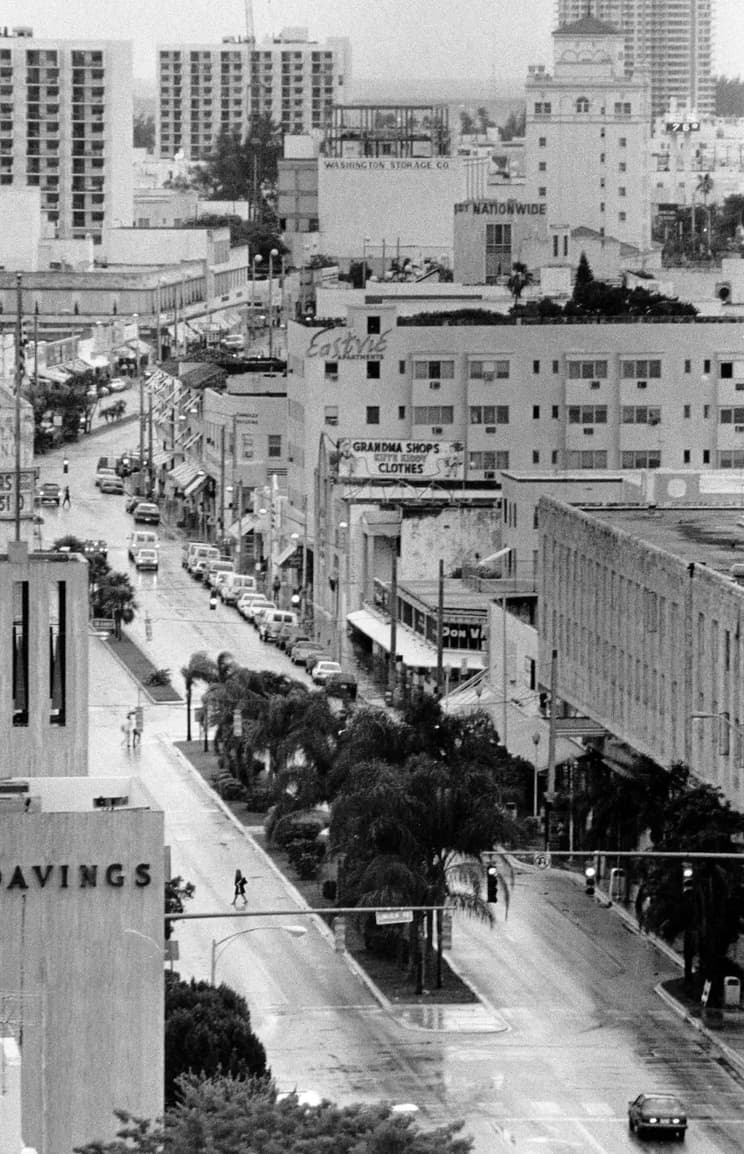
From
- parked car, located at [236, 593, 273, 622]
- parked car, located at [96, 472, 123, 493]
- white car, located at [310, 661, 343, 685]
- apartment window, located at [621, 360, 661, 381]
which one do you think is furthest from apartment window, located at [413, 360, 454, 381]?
parked car, located at [96, 472, 123, 493]

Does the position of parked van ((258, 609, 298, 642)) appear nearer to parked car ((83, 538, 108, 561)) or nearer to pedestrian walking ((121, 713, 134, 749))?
parked car ((83, 538, 108, 561))

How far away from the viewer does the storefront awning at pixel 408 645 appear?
104m

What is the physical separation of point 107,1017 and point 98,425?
145m

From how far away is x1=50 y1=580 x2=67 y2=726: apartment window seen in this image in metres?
50.3

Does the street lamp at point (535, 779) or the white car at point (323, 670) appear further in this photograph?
the white car at point (323, 670)

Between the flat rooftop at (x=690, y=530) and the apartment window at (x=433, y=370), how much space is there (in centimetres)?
3303

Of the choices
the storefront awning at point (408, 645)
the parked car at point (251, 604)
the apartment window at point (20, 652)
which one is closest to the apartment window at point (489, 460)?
the parked car at point (251, 604)

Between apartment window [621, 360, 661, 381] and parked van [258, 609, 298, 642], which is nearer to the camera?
parked van [258, 609, 298, 642]

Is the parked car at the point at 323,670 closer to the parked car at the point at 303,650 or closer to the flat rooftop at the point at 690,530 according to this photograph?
the parked car at the point at 303,650

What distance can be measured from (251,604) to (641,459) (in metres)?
16.1

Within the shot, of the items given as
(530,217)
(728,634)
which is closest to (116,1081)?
(728,634)

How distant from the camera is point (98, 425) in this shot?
188875 millimetres

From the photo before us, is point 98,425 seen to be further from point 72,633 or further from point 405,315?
point 72,633

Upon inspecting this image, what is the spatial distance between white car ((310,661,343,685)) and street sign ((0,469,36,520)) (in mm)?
8869
